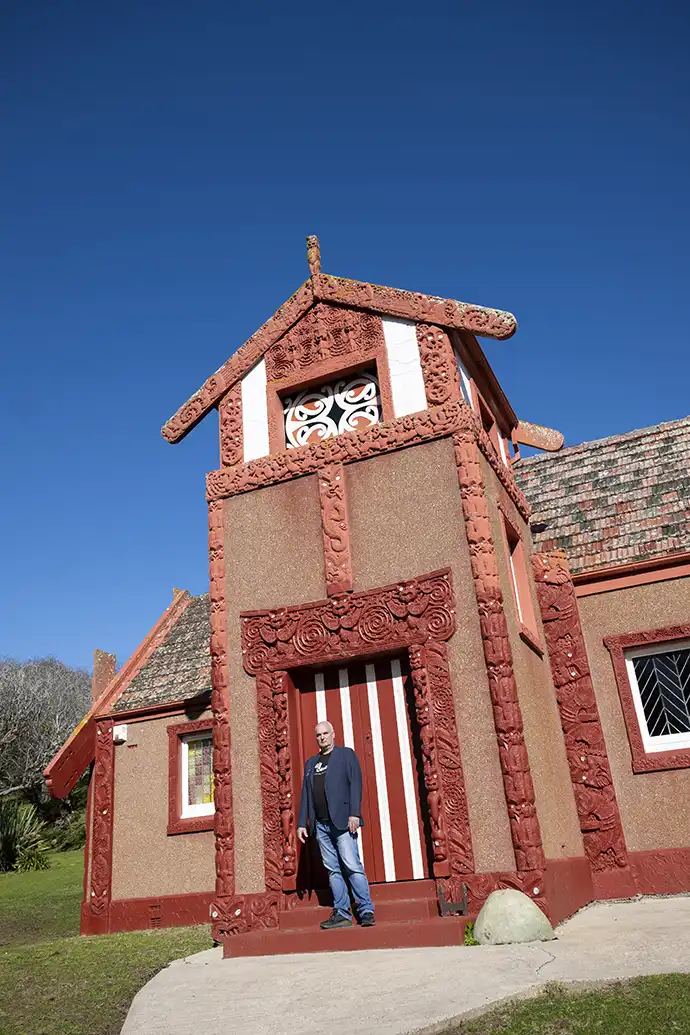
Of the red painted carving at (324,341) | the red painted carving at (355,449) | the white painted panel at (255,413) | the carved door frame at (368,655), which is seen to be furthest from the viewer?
the white painted panel at (255,413)

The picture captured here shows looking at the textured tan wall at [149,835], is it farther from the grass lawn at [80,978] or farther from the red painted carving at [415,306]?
the red painted carving at [415,306]

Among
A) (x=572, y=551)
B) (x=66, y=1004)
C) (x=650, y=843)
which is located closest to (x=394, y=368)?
(x=572, y=551)

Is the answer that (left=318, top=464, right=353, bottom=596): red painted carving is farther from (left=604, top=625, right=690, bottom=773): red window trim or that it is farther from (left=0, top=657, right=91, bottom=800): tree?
(left=0, top=657, right=91, bottom=800): tree

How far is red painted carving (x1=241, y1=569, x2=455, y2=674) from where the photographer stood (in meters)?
8.62

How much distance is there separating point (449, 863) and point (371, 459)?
4468 millimetres

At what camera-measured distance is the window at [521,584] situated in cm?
986

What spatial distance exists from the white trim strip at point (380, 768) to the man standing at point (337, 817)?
0.39m

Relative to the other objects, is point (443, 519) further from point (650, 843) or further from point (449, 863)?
point (650, 843)

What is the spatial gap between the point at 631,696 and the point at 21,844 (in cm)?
1983

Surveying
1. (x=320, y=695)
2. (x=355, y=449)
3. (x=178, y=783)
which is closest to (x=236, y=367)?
(x=355, y=449)

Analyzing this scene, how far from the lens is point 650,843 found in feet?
32.2

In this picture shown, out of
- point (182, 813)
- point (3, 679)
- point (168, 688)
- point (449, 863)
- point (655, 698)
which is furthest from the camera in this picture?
point (3, 679)

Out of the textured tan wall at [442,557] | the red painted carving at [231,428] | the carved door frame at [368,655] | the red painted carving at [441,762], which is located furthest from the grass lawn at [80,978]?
the red painted carving at [231,428]

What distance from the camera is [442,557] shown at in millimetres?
8852
